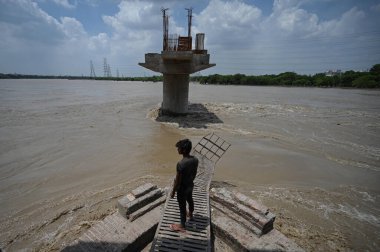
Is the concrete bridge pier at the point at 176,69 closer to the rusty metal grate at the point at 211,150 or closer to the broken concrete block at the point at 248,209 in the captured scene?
the rusty metal grate at the point at 211,150

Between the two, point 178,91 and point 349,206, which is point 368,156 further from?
point 178,91

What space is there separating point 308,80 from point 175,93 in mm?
69983

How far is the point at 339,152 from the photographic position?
10312 mm

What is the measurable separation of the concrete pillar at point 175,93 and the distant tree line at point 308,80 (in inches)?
2405

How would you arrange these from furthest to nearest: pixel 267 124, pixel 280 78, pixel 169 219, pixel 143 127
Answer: pixel 280 78
pixel 267 124
pixel 143 127
pixel 169 219

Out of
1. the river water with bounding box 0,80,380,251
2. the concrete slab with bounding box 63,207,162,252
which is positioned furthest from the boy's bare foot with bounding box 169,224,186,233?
the river water with bounding box 0,80,380,251

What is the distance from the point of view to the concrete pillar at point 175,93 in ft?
53.8

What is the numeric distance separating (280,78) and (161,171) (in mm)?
82532

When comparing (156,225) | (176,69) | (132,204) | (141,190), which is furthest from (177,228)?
(176,69)

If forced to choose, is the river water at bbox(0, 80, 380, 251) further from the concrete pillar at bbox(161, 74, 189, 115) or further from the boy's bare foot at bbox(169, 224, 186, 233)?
the concrete pillar at bbox(161, 74, 189, 115)

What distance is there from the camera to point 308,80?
74500 millimetres

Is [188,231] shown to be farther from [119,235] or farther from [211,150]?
[211,150]

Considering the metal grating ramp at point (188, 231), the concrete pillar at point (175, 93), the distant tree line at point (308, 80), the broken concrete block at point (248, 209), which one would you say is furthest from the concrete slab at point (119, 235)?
the distant tree line at point (308, 80)

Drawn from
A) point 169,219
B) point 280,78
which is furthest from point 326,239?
point 280,78
